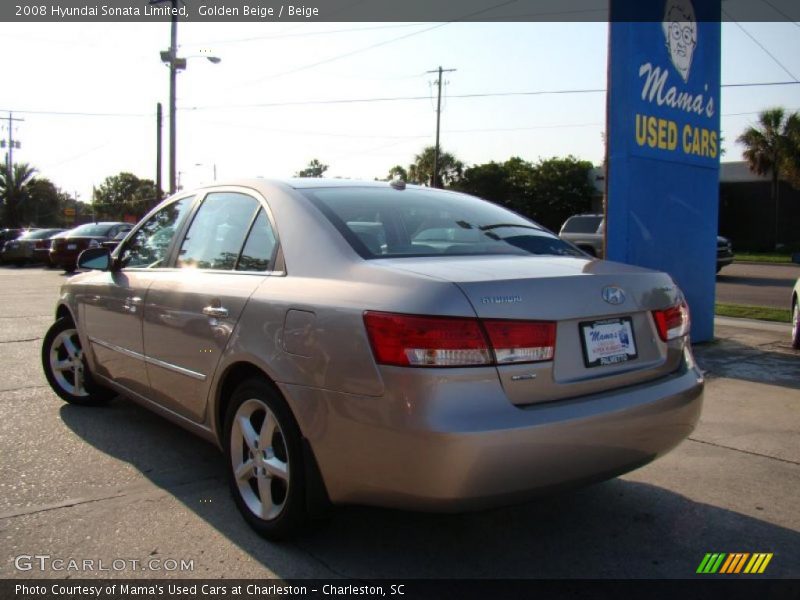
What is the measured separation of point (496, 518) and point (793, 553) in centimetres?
128

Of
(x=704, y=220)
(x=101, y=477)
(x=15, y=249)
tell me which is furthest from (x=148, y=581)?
(x=15, y=249)

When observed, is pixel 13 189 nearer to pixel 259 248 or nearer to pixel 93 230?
pixel 93 230

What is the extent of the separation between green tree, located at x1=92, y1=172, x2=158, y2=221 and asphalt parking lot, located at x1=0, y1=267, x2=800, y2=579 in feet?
340

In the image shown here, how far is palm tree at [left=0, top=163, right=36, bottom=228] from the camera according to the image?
199ft

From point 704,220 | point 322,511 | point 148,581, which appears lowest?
point 148,581

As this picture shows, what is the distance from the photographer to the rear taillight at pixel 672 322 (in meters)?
3.09

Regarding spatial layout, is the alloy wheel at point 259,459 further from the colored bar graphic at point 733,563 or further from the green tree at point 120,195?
the green tree at point 120,195

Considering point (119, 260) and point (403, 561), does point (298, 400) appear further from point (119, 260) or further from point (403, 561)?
point (119, 260)

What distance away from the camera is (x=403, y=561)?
116 inches

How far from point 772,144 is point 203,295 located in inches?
1605

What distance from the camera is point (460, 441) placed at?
7.83ft

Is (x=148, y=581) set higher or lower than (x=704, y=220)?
lower

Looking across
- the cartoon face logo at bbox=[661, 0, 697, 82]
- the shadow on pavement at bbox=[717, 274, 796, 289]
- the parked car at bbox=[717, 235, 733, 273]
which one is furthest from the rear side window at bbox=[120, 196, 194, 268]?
→ the parked car at bbox=[717, 235, 733, 273]

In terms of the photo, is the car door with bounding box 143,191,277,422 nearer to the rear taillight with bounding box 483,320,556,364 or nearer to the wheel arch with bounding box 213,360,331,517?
the wheel arch with bounding box 213,360,331,517
